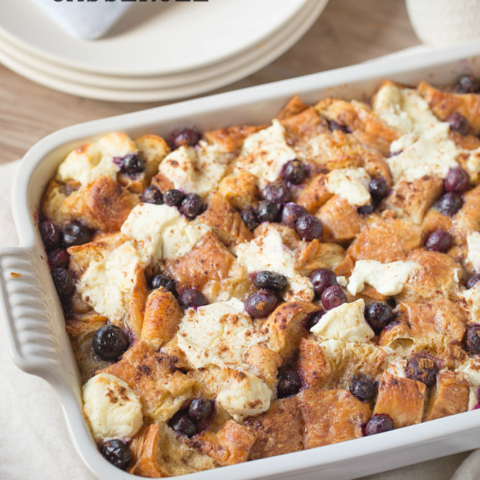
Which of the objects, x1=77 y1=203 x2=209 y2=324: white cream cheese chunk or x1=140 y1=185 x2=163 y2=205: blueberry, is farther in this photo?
x1=140 y1=185 x2=163 y2=205: blueberry

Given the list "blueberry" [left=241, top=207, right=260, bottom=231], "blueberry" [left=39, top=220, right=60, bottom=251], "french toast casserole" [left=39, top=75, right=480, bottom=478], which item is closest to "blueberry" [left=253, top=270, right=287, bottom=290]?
"french toast casserole" [left=39, top=75, right=480, bottom=478]

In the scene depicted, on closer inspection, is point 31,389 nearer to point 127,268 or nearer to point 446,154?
point 127,268

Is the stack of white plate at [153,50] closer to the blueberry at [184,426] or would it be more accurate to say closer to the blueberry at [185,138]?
the blueberry at [185,138]

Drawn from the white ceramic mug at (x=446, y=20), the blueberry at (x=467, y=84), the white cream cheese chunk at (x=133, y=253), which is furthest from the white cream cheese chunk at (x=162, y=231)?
the white ceramic mug at (x=446, y=20)

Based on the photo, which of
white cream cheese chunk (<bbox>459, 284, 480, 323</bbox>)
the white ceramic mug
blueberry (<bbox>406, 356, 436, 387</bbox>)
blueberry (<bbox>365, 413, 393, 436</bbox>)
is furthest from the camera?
the white ceramic mug

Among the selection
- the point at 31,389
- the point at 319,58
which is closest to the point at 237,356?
the point at 31,389

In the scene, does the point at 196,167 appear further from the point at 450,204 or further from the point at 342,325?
the point at 450,204

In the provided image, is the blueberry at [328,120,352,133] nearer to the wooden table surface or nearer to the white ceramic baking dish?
the white ceramic baking dish
